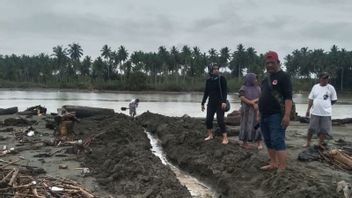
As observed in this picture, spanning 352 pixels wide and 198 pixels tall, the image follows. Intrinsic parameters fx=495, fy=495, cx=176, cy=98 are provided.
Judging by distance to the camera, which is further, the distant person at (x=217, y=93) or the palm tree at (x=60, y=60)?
the palm tree at (x=60, y=60)

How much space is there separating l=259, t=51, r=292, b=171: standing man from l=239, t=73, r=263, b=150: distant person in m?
2.79

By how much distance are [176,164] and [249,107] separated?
2.06 m

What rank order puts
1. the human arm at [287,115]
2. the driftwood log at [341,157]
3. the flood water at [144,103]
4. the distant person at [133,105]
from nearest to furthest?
the human arm at [287,115] < the driftwood log at [341,157] < the distant person at [133,105] < the flood water at [144,103]

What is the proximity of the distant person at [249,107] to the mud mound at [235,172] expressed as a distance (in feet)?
1.65

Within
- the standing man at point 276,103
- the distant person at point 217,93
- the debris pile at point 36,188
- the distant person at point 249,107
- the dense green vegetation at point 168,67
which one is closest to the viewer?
the debris pile at point 36,188

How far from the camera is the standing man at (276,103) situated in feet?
25.6

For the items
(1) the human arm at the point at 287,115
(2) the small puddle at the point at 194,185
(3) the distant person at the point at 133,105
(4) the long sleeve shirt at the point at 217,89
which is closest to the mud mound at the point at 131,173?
(2) the small puddle at the point at 194,185

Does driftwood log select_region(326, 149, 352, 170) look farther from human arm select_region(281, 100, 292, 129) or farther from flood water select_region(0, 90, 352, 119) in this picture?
flood water select_region(0, 90, 352, 119)

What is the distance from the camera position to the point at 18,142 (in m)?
13.0

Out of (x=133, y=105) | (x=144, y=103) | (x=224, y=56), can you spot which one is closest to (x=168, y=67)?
(x=224, y=56)

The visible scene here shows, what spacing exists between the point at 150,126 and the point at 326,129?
8905 mm

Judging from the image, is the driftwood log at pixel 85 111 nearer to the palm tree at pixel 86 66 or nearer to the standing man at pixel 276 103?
the standing man at pixel 276 103

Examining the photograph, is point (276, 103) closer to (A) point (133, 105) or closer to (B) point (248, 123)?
(B) point (248, 123)

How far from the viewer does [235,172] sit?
8.85 m
